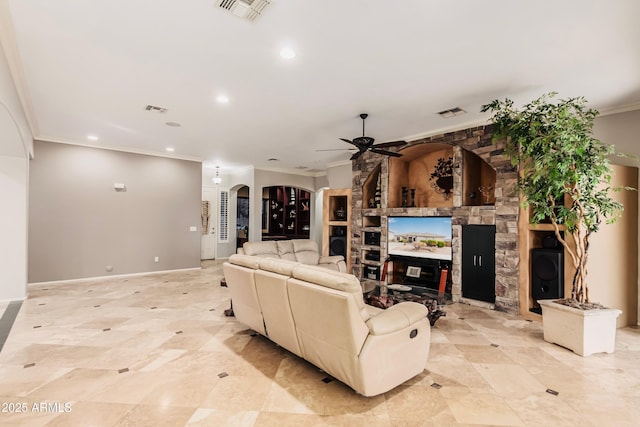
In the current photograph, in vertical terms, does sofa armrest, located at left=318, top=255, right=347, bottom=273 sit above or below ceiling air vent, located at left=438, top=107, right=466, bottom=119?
below

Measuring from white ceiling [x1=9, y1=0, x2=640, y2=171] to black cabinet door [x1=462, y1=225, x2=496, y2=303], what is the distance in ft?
5.70

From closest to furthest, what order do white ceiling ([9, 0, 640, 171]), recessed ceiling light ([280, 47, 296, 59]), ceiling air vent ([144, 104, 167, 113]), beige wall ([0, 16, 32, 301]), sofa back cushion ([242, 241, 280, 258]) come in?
white ceiling ([9, 0, 640, 171]) → recessed ceiling light ([280, 47, 296, 59]) → ceiling air vent ([144, 104, 167, 113]) → beige wall ([0, 16, 32, 301]) → sofa back cushion ([242, 241, 280, 258])

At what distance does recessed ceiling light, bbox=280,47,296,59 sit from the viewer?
2.91 meters

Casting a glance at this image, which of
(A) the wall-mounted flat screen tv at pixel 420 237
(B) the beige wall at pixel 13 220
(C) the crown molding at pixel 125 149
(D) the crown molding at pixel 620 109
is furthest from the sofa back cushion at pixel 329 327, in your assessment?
(C) the crown molding at pixel 125 149

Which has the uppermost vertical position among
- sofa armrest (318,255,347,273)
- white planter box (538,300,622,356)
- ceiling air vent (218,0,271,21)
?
ceiling air vent (218,0,271,21)

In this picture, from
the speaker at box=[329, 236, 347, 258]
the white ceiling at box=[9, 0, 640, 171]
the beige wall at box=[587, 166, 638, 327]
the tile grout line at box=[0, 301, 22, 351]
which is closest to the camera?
the white ceiling at box=[9, 0, 640, 171]

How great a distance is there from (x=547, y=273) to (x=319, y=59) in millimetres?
3883

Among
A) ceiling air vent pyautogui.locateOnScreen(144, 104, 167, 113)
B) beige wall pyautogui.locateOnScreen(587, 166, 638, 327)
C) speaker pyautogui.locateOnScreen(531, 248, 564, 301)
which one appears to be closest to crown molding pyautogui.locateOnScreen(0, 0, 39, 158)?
ceiling air vent pyautogui.locateOnScreen(144, 104, 167, 113)

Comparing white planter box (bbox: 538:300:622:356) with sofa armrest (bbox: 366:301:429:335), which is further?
white planter box (bbox: 538:300:622:356)

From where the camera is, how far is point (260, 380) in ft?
8.65

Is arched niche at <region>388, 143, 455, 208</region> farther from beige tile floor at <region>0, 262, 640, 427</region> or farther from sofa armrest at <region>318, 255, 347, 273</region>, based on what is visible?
beige tile floor at <region>0, 262, 640, 427</region>

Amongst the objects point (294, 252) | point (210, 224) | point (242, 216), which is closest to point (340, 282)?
point (294, 252)

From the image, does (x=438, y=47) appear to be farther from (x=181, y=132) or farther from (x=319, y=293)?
(x=181, y=132)

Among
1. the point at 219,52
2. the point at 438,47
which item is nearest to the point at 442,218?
the point at 438,47
